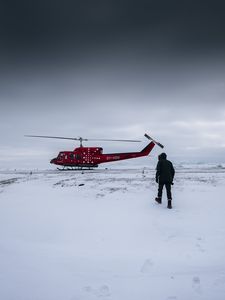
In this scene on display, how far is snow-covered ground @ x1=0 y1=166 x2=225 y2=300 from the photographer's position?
4.32 m

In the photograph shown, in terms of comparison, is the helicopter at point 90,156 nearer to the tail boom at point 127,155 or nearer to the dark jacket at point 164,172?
the tail boom at point 127,155

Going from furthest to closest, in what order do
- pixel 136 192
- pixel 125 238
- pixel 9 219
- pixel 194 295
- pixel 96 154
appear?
pixel 96 154
pixel 136 192
pixel 9 219
pixel 125 238
pixel 194 295

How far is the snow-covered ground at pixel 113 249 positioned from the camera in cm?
432

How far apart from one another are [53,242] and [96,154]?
25.6 meters

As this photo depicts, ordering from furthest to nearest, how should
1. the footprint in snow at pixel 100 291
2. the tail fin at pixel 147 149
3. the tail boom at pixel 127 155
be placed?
1. the tail fin at pixel 147 149
2. the tail boom at pixel 127 155
3. the footprint in snow at pixel 100 291

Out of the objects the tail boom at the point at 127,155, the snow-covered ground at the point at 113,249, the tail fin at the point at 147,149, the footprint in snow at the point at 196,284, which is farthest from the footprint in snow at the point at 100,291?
the tail fin at the point at 147,149

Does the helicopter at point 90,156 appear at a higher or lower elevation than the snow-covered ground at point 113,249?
higher

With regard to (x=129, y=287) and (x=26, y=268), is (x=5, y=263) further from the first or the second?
(x=129, y=287)

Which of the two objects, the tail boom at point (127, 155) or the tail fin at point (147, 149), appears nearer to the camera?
the tail boom at point (127, 155)

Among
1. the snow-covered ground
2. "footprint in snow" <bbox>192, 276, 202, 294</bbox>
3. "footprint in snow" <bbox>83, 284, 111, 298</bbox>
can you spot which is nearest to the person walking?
the snow-covered ground

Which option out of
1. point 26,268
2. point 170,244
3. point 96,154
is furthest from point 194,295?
point 96,154

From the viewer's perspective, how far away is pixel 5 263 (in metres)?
5.32

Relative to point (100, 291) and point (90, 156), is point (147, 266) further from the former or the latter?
point (90, 156)

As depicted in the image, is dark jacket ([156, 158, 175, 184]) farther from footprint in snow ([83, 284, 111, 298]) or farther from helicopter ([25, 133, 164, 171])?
helicopter ([25, 133, 164, 171])
